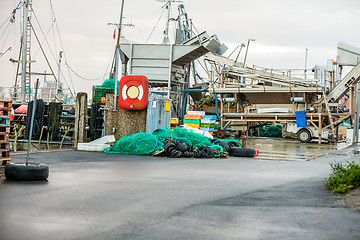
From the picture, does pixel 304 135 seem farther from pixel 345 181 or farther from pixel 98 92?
pixel 345 181

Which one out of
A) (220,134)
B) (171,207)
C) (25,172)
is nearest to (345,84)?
(220,134)

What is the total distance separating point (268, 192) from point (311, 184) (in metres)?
1.42

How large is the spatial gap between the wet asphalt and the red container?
7354 millimetres

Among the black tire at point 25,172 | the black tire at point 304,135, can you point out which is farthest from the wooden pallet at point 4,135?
the black tire at point 304,135

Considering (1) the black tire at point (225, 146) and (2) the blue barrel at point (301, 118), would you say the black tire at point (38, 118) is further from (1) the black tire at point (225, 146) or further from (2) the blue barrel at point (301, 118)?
(2) the blue barrel at point (301, 118)

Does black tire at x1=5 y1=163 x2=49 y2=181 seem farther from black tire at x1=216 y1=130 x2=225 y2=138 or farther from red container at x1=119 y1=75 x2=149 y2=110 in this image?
black tire at x1=216 y1=130 x2=225 y2=138

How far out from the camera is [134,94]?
674 inches

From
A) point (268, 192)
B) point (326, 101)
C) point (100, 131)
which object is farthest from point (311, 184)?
point (326, 101)

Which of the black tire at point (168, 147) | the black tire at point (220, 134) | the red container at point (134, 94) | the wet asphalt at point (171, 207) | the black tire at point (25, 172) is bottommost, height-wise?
the wet asphalt at point (171, 207)

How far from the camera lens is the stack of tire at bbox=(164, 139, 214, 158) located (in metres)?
14.2

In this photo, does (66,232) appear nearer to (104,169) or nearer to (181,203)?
(181,203)

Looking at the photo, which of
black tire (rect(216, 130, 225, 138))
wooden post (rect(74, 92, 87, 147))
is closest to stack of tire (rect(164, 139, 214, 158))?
wooden post (rect(74, 92, 87, 147))

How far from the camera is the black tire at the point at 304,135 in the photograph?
2548 centimetres

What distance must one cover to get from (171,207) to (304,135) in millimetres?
20958
